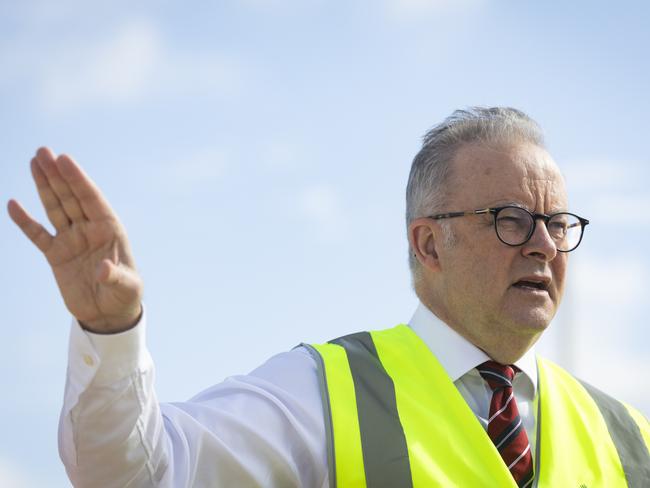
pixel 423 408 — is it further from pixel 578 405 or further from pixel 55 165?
pixel 55 165

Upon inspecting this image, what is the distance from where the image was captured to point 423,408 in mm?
3521

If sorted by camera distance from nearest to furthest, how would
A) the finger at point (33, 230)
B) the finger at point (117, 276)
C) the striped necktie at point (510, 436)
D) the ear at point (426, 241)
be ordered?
the finger at point (117, 276)
the finger at point (33, 230)
the striped necktie at point (510, 436)
the ear at point (426, 241)

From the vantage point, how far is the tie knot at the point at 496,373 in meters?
3.69

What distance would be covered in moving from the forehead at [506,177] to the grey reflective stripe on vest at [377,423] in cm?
75

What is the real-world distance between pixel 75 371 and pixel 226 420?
625 mm

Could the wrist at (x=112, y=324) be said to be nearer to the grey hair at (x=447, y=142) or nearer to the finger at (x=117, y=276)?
the finger at (x=117, y=276)

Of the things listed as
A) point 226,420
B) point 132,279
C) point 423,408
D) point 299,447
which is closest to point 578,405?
point 423,408

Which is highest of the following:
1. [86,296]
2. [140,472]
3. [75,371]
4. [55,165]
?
[55,165]

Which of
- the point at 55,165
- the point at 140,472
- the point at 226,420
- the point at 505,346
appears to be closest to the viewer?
the point at 55,165

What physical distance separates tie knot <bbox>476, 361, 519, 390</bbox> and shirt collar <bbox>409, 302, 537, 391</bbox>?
28 millimetres

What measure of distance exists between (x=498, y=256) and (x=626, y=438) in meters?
0.96

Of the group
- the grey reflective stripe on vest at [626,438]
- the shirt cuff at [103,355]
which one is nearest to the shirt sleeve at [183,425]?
the shirt cuff at [103,355]

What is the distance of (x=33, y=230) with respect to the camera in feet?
8.67

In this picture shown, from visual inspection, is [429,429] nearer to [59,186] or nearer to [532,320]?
[532,320]
